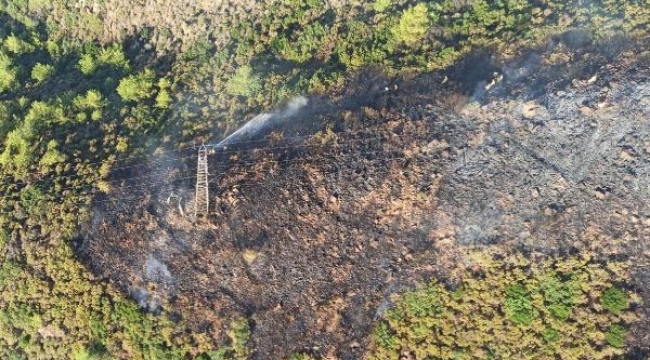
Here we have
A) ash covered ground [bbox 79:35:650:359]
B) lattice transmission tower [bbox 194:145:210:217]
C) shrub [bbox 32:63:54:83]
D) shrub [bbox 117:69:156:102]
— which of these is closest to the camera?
ash covered ground [bbox 79:35:650:359]

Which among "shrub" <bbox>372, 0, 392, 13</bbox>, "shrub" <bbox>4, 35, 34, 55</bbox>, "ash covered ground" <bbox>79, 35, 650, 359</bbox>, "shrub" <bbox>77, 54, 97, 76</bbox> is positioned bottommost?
"ash covered ground" <bbox>79, 35, 650, 359</bbox>

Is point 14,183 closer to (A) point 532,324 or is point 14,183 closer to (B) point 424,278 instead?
(B) point 424,278

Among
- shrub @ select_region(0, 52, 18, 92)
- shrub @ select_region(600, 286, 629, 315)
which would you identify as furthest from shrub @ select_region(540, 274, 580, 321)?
shrub @ select_region(0, 52, 18, 92)

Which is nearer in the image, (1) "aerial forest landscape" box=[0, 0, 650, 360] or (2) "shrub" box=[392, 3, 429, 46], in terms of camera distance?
(1) "aerial forest landscape" box=[0, 0, 650, 360]

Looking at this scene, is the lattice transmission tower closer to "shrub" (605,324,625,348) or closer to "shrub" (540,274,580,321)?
"shrub" (540,274,580,321)

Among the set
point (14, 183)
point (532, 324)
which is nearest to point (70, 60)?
point (14, 183)

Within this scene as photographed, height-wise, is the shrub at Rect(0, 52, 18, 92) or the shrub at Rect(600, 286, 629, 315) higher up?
the shrub at Rect(0, 52, 18, 92)

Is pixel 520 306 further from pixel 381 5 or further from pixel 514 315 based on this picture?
pixel 381 5

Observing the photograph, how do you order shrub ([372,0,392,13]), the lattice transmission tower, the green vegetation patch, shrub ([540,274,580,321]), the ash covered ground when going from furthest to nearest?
shrub ([372,0,392,13]) → the lattice transmission tower → the ash covered ground → shrub ([540,274,580,321]) → the green vegetation patch
